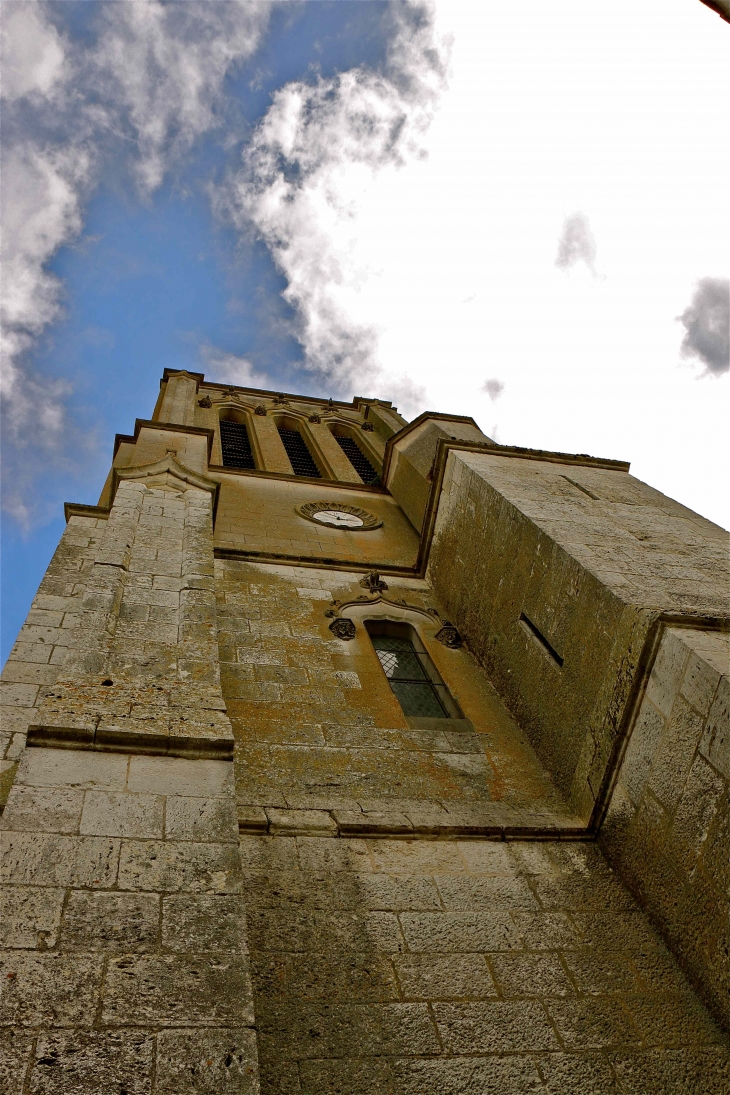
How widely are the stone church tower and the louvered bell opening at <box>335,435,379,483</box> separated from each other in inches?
325

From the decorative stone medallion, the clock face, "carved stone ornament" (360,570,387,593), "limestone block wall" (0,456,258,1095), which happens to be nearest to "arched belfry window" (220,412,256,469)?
the decorative stone medallion

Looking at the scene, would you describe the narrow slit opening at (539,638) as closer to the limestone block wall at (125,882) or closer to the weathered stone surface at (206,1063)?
the limestone block wall at (125,882)

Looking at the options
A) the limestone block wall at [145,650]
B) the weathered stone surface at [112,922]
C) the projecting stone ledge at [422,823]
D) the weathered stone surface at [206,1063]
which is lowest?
the projecting stone ledge at [422,823]

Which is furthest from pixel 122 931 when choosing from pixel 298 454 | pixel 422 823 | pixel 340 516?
pixel 298 454

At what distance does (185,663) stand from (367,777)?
6.00 ft

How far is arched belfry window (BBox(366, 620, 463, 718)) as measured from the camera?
23.5 feet

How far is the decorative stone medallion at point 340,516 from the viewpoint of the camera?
1177 cm

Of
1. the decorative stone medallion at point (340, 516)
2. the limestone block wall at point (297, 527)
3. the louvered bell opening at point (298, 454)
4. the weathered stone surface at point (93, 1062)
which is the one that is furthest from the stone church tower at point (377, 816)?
the louvered bell opening at point (298, 454)

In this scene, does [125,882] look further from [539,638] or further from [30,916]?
[539,638]

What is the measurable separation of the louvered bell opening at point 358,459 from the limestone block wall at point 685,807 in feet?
39.0

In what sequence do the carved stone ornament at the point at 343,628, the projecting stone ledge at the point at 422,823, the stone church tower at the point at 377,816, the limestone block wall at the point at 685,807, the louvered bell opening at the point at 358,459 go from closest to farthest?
1. the stone church tower at the point at 377,816
2. the limestone block wall at the point at 685,807
3. the projecting stone ledge at the point at 422,823
4. the carved stone ornament at the point at 343,628
5. the louvered bell opening at the point at 358,459

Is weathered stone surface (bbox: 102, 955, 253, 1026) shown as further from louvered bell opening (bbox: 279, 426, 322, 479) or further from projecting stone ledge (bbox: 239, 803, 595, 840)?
louvered bell opening (bbox: 279, 426, 322, 479)

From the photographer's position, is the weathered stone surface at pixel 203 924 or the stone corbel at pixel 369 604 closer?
the weathered stone surface at pixel 203 924

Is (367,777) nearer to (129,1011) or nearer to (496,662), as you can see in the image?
(496,662)
